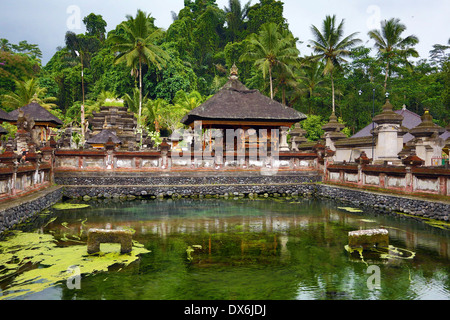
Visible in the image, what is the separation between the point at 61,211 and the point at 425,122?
21486 mm

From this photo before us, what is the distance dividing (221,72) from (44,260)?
6114 centimetres

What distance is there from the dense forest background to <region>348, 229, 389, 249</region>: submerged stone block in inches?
866

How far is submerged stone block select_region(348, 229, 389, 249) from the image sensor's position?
10.3m

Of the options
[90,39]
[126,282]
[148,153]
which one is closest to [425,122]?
[148,153]

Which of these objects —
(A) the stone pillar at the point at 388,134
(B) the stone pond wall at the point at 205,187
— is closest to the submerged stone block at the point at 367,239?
(B) the stone pond wall at the point at 205,187

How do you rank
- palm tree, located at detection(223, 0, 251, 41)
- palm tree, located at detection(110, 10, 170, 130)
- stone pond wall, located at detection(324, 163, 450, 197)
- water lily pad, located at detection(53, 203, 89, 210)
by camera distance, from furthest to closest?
palm tree, located at detection(223, 0, 251, 41)
palm tree, located at detection(110, 10, 170, 130)
water lily pad, located at detection(53, 203, 89, 210)
stone pond wall, located at detection(324, 163, 450, 197)

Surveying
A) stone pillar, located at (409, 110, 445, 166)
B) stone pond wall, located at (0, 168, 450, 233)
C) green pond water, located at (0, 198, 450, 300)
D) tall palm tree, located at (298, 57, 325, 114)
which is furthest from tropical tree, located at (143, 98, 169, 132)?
green pond water, located at (0, 198, 450, 300)

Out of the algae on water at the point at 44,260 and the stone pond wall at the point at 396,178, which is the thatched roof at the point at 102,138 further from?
the algae on water at the point at 44,260

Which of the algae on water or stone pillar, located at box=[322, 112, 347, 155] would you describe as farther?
stone pillar, located at box=[322, 112, 347, 155]

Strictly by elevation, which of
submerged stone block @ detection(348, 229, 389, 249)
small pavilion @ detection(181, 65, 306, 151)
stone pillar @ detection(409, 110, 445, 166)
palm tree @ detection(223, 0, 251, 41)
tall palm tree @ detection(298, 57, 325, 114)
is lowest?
submerged stone block @ detection(348, 229, 389, 249)

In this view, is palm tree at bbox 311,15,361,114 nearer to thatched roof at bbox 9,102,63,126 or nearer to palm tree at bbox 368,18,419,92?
palm tree at bbox 368,18,419,92

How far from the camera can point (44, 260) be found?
9.28 metres

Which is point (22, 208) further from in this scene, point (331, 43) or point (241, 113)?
point (331, 43)

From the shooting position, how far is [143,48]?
40.4 metres
